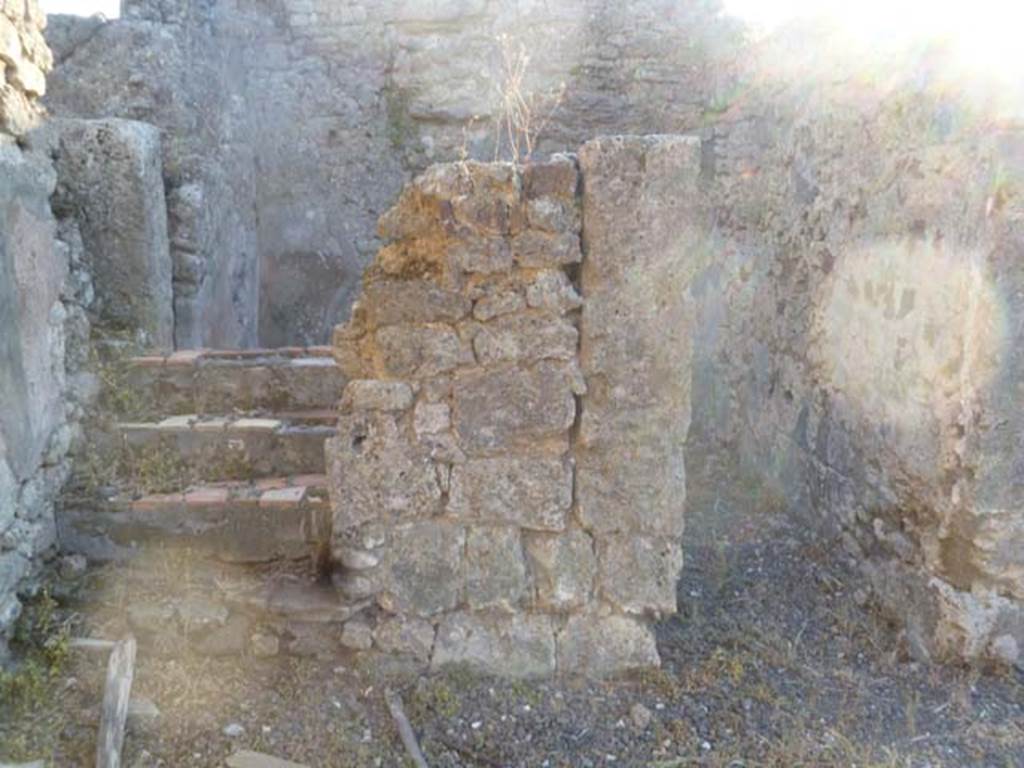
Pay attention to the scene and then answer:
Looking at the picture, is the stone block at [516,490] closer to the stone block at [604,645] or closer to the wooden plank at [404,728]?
the stone block at [604,645]

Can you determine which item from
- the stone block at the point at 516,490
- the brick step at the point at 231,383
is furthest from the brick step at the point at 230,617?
the brick step at the point at 231,383

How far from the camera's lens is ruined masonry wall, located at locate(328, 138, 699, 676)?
8.30 ft

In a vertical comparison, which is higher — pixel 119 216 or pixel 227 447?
pixel 119 216

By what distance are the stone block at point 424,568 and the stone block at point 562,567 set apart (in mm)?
257

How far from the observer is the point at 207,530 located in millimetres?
2895

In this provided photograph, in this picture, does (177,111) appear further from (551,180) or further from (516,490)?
(516,490)

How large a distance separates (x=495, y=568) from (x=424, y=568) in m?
0.24

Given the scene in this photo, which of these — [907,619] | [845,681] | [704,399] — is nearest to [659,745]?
[845,681]

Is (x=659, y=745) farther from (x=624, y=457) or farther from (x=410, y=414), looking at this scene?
(x=410, y=414)

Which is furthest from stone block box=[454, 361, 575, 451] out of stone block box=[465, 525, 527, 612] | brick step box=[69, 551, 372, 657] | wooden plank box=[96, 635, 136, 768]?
wooden plank box=[96, 635, 136, 768]

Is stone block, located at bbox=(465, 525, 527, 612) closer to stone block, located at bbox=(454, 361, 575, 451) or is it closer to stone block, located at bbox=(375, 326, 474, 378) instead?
stone block, located at bbox=(454, 361, 575, 451)

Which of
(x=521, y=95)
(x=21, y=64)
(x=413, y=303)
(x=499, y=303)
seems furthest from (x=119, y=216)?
(x=521, y=95)

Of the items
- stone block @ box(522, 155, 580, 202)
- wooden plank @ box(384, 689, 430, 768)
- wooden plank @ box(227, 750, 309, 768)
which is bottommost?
wooden plank @ box(227, 750, 309, 768)

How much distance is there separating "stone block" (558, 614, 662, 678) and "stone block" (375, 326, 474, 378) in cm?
99
